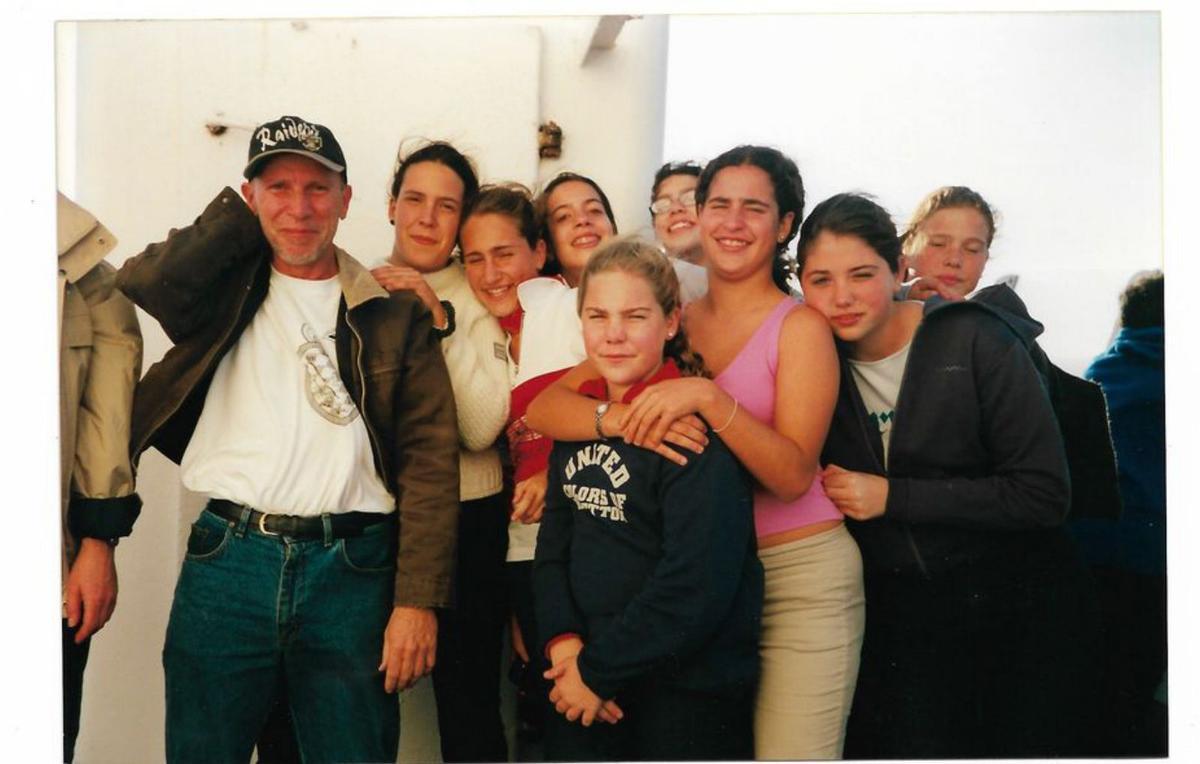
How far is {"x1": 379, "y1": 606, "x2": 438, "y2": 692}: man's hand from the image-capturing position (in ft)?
10.4

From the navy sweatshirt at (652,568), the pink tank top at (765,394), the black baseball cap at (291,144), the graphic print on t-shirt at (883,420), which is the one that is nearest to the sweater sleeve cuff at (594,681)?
the navy sweatshirt at (652,568)

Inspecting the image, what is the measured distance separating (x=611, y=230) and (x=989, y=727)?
1837mm

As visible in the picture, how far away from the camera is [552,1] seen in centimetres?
332

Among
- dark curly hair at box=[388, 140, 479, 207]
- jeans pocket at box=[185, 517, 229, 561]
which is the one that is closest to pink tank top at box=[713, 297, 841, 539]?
dark curly hair at box=[388, 140, 479, 207]

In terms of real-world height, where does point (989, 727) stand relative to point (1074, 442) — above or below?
below

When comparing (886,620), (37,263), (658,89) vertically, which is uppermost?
(658,89)

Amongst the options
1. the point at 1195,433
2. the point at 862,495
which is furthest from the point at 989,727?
the point at 1195,433

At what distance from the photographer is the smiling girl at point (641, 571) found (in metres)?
2.90

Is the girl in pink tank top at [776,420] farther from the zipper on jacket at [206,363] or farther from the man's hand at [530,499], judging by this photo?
the zipper on jacket at [206,363]

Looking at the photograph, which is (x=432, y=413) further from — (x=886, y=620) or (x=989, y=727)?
(x=989, y=727)

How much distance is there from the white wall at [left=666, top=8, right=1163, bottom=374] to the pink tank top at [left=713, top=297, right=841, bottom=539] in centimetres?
51

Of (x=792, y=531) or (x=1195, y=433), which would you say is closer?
(x=792, y=531)

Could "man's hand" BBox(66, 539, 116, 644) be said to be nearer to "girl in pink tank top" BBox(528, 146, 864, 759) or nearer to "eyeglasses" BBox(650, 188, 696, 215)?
"girl in pink tank top" BBox(528, 146, 864, 759)

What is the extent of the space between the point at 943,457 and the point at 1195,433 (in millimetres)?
861
